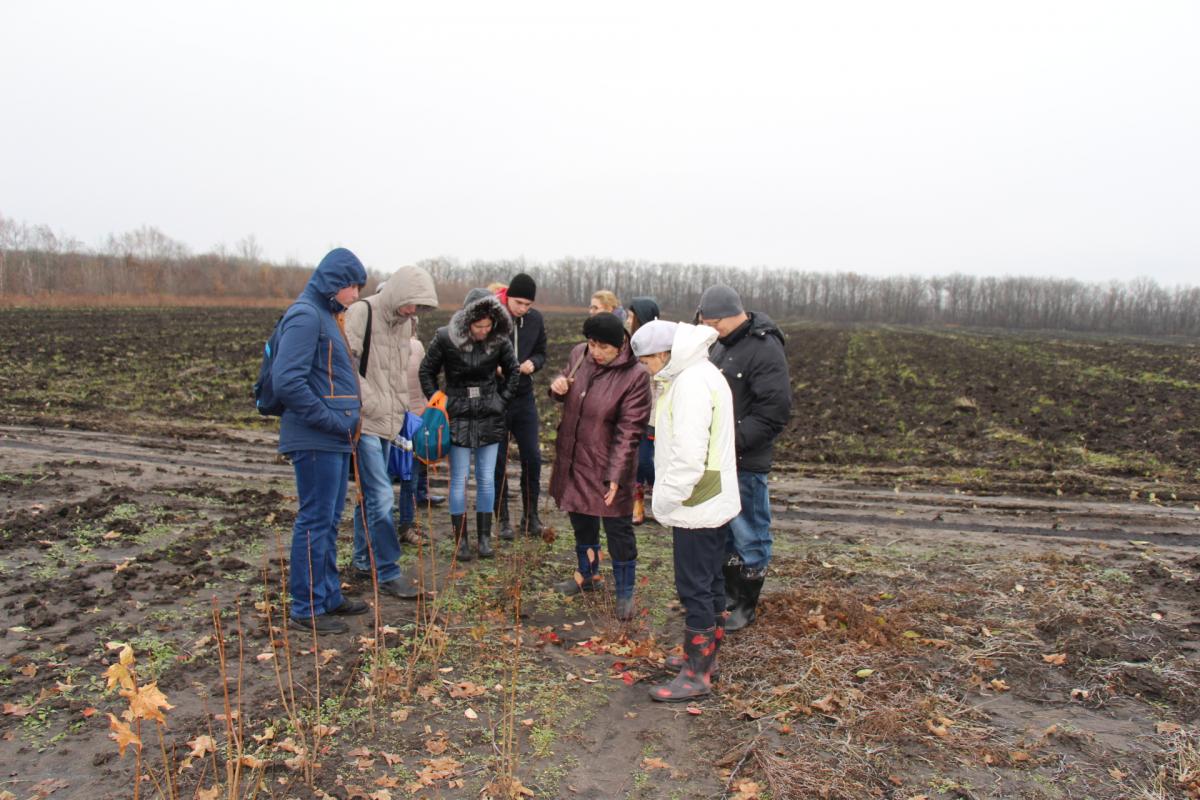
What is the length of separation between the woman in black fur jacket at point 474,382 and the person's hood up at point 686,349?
2.02m

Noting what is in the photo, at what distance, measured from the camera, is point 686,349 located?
3975mm

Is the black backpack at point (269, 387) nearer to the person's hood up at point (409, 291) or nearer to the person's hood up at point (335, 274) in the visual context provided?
the person's hood up at point (335, 274)

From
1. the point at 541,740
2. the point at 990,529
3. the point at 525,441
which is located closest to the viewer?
the point at 541,740

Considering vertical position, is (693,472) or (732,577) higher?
(693,472)

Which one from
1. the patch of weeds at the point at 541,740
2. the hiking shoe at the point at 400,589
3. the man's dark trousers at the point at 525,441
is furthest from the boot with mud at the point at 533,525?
the patch of weeds at the point at 541,740

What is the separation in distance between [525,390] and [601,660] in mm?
2561

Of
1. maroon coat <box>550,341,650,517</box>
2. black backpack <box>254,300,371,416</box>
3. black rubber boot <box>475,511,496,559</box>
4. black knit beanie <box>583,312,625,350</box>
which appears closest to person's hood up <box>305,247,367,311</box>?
black backpack <box>254,300,371,416</box>

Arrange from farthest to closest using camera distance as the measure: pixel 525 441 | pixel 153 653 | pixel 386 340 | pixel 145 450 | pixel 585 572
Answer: pixel 145 450, pixel 525 441, pixel 585 572, pixel 386 340, pixel 153 653

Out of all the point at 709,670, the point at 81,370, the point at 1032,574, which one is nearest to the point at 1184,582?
the point at 1032,574

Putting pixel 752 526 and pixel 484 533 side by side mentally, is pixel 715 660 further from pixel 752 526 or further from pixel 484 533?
pixel 484 533

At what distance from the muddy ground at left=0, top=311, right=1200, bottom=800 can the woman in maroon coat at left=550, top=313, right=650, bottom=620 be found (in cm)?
55

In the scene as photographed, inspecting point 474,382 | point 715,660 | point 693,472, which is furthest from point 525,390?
point 715,660

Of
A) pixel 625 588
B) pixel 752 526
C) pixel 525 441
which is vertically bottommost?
pixel 625 588

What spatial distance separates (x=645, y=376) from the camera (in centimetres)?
502
